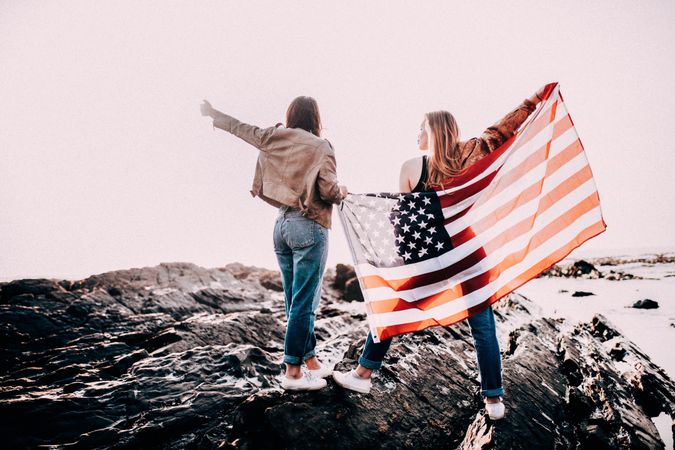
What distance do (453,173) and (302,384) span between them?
8.56 feet

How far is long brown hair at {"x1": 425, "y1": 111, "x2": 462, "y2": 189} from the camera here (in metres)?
3.14

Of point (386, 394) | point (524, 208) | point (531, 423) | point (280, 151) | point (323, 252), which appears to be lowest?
point (531, 423)

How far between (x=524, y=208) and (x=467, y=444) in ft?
7.83

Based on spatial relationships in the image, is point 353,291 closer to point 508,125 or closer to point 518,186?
point 518,186

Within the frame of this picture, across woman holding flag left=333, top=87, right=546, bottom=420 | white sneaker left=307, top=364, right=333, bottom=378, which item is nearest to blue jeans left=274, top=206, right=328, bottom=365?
white sneaker left=307, top=364, right=333, bottom=378

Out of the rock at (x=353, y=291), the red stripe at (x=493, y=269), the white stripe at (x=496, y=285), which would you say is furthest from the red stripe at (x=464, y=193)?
the rock at (x=353, y=291)

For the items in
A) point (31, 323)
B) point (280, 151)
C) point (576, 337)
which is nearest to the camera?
point (280, 151)

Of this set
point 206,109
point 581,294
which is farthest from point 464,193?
point 581,294

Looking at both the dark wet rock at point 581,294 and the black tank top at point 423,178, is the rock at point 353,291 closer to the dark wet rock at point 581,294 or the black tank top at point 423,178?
the dark wet rock at point 581,294

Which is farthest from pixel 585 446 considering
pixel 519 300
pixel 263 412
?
pixel 519 300

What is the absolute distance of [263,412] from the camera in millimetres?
3168

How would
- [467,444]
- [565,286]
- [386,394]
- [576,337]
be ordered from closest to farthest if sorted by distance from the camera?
[467,444]
[386,394]
[576,337]
[565,286]

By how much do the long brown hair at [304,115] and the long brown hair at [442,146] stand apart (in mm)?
1110

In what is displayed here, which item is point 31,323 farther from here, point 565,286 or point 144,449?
point 565,286
